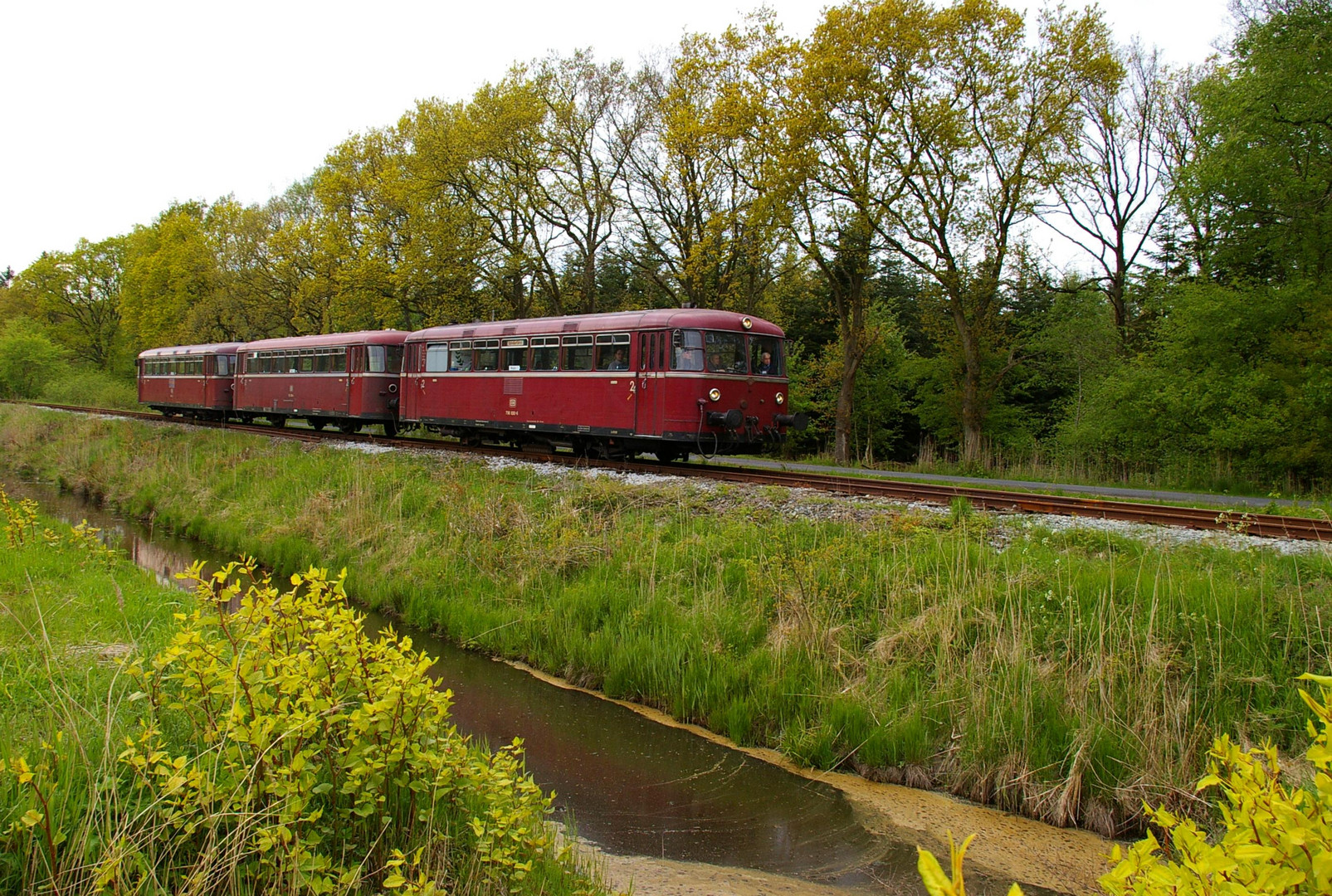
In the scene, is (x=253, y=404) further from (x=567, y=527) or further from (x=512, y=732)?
(x=512, y=732)

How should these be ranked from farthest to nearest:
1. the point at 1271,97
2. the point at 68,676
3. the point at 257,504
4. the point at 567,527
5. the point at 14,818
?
1. the point at 1271,97
2. the point at 257,504
3. the point at 567,527
4. the point at 68,676
5. the point at 14,818

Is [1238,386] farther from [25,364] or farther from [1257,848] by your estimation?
[25,364]

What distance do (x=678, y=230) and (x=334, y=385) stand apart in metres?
12.1

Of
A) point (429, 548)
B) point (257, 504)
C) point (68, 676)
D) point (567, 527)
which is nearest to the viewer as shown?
point (68, 676)

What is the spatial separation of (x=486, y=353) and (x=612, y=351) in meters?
4.63

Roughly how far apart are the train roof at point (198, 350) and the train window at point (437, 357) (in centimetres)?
1347

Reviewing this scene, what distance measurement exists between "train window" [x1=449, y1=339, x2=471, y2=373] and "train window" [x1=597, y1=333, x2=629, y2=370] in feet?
16.7

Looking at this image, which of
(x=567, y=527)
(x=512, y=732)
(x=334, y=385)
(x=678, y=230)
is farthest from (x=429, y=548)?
(x=678, y=230)

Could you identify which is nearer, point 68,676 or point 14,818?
point 14,818

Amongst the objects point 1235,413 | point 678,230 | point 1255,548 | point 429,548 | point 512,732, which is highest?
point 678,230

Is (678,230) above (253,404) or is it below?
above

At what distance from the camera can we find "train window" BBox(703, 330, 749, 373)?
612 inches

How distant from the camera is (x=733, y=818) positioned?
5.86 m

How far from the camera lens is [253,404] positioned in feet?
100
